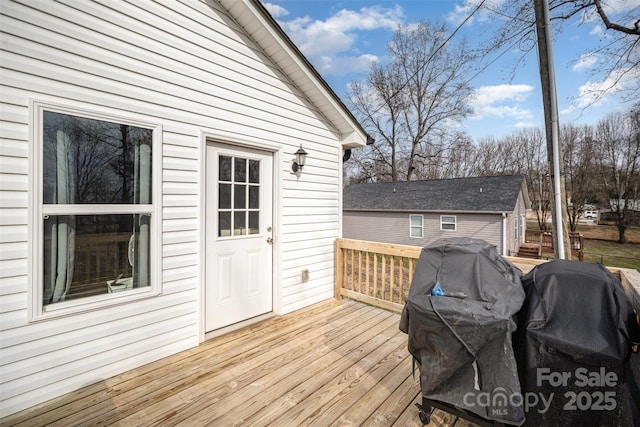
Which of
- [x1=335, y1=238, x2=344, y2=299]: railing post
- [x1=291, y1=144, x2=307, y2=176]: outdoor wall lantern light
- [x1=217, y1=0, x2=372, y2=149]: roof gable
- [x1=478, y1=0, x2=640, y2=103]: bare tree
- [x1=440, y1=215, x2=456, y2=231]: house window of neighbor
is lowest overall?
[x1=335, y1=238, x2=344, y2=299]: railing post

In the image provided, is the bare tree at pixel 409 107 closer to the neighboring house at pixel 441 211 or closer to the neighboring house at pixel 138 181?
the neighboring house at pixel 441 211

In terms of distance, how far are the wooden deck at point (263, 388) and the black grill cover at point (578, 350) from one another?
729 millimetres

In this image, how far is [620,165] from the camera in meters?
16.4

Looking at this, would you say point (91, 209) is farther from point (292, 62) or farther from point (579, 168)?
point (579, 168)

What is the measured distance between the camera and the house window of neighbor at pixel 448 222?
40.8ft

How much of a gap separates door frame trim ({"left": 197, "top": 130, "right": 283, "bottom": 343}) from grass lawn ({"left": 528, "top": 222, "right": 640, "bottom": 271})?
43.6ft

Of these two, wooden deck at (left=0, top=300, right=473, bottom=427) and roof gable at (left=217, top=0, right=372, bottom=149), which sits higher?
roof gable at (left=217, top=0, right=372, bottom=149)

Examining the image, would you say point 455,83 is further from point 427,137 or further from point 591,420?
point 591,420

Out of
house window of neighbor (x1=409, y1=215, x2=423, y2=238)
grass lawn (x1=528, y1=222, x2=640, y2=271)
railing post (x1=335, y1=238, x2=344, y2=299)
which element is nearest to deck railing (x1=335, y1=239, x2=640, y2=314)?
railing post (x1=335, y1=238, x2=344, y2=299)

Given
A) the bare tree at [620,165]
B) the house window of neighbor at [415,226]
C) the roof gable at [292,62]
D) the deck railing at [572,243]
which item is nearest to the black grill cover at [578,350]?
the roof gable at [292,62]

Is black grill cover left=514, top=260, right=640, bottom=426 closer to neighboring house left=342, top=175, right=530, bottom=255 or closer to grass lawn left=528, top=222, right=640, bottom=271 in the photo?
neighboring house left=342, top=175, right=530, bottom=255

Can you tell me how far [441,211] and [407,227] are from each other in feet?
6.10

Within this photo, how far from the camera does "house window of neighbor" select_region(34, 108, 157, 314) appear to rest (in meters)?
2.07

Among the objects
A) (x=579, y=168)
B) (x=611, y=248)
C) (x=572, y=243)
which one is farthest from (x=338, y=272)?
(x=579, y=168)
